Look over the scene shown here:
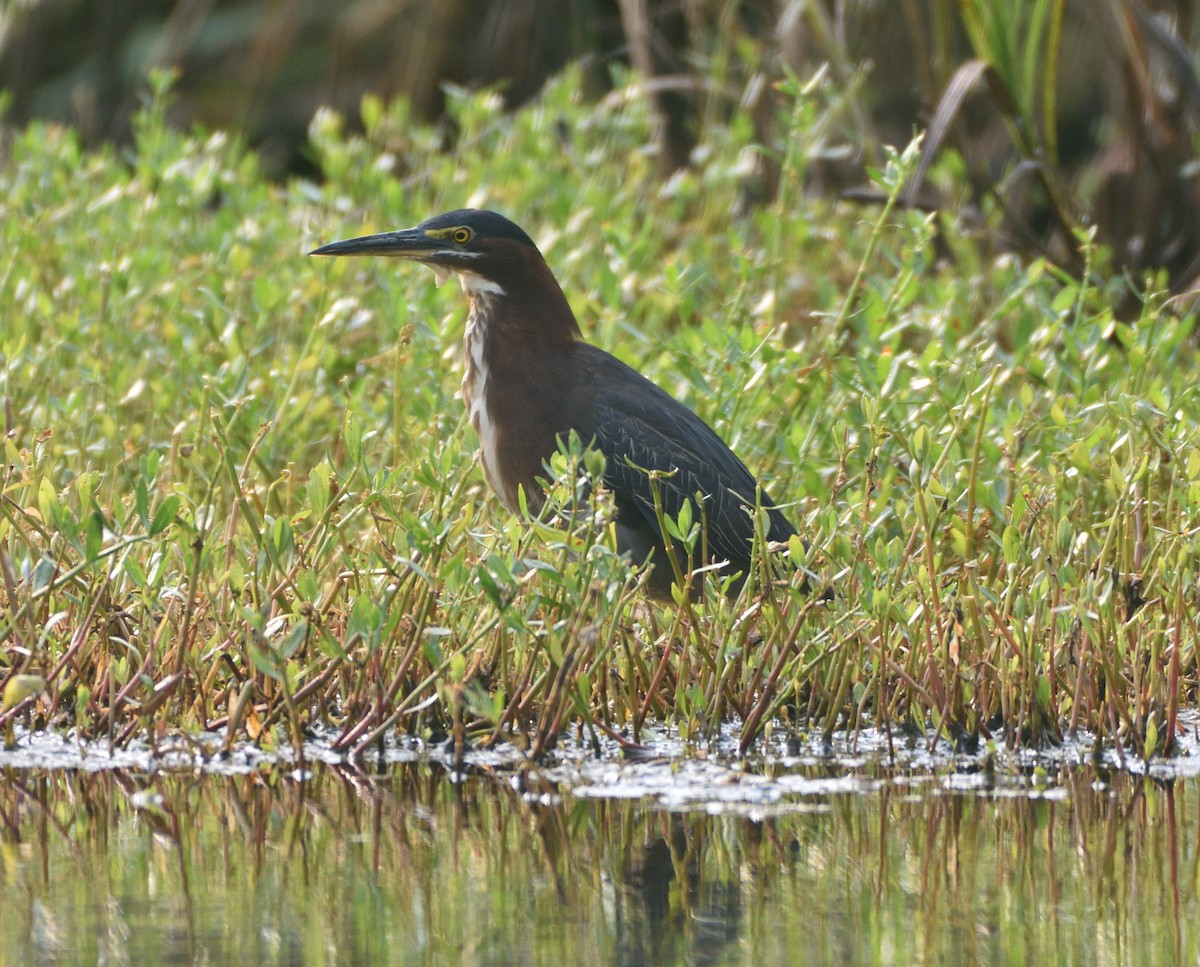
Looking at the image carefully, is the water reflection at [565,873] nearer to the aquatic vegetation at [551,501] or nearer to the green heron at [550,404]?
the aquatic vegetation at [551,501]

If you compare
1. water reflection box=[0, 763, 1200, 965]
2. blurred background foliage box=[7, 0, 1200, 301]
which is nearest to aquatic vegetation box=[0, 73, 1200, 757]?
water reflection box=[0, 763, 1200, 965]

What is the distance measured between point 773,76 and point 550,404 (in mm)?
5143

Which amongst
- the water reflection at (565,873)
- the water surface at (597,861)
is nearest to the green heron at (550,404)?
the water surface at (597,861)

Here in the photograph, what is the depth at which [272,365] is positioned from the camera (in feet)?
21.9

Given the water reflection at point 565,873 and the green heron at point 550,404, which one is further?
the green heron at point 550,404

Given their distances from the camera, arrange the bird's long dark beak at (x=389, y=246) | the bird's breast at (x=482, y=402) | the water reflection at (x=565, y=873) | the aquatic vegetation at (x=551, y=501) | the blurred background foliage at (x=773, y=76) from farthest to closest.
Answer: the blurred background foliage at (x=773, y=76) → the bird's long dark beak at (x=389, y=246) → the bird's breast at (x=482, y=402) → the aquatic vegetation at (x=551, y=501) → the water reflection at (x=565, y=873)

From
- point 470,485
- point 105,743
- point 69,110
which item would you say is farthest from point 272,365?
point 69,110

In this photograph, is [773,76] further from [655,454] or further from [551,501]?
[551,501]

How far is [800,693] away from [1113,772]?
0.75 metres

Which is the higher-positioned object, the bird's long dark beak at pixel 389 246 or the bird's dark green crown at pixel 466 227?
the bird's dark green crown at pixel 466 227

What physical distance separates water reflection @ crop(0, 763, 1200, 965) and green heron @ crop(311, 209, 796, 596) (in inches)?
64.0

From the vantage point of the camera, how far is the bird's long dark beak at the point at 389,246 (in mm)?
5793

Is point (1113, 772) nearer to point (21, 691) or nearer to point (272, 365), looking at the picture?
point (21, 691)

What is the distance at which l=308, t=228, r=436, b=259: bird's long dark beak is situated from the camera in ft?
19.0
